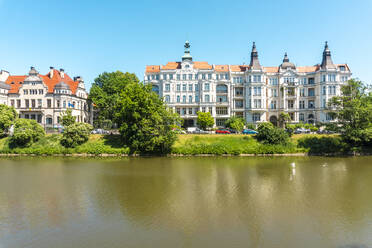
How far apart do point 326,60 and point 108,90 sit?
199 ft

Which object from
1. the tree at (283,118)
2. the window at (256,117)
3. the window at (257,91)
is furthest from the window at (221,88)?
the tree at (283,118)

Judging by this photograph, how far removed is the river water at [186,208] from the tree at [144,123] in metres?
13.3

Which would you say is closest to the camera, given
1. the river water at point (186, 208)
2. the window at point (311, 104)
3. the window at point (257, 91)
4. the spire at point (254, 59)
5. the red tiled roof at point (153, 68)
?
the river water at point (186, 208)

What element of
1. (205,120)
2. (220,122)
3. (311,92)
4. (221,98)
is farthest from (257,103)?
(205,120)

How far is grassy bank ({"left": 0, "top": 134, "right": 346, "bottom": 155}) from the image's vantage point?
45.9 m

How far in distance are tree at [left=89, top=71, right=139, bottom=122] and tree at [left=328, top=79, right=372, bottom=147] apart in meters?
47.0

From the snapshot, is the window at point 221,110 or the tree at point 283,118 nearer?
the tree at point 283,118

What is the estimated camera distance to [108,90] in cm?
6775

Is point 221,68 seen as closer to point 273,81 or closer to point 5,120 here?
point 273,81

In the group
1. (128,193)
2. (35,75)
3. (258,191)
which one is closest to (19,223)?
(128,193)

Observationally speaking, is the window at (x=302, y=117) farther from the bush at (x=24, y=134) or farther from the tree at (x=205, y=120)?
the bush at (x=24, y=134)

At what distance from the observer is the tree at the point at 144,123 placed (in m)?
44.5

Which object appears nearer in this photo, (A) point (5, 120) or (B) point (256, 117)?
(A) point (5, 120)

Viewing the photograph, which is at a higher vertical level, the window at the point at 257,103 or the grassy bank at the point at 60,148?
the window at the point at 257,103
